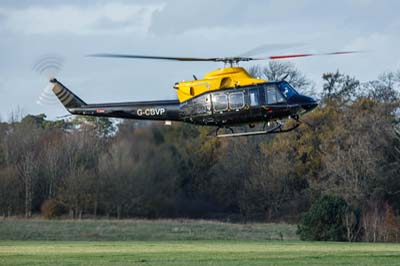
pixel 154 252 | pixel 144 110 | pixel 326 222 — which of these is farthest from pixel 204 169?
pixel 326 222

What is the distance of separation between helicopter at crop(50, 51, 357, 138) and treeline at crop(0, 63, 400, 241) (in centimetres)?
73

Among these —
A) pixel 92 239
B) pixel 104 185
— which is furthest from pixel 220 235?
pixel 104 185

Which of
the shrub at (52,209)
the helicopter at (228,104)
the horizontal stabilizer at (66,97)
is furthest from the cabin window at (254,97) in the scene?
the shrub at (52,209)

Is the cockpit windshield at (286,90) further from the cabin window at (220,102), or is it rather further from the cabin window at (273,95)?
the cabin window at (220,102)

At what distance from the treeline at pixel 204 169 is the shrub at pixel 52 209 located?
0.05 m

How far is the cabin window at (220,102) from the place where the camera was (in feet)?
109

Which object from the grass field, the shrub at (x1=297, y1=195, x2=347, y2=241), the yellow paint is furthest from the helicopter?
the shrub at (x1=297, y1=195, x2=347, y2=241)

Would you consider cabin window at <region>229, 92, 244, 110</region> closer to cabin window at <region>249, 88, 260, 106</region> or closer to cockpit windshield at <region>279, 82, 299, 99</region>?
cabin window at <region>249, 88, 260, 106</region>

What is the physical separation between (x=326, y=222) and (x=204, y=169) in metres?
18.3

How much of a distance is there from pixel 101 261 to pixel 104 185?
6.01 metres

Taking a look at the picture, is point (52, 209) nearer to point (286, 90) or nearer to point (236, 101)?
point (236, 101)

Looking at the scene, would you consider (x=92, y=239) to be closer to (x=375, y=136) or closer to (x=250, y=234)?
(x=250, y=234)

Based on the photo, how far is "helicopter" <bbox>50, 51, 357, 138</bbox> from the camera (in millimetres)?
33062

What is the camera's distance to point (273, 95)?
3316cm
